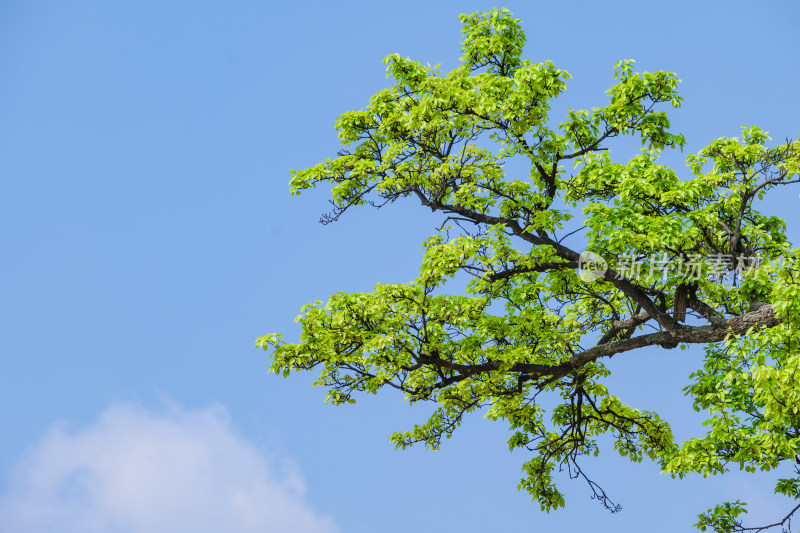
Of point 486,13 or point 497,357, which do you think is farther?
point 486,13

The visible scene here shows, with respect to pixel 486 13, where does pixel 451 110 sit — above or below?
below

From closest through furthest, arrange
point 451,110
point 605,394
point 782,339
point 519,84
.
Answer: point 782,339 → point 519,84 → point 451,110 → point 605,394

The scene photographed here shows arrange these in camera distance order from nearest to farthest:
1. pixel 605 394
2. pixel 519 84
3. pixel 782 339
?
pixel 782 339 < pixel 519 84 < pixel 605 394

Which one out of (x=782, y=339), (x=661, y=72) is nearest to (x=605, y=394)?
(x=782, y=339)

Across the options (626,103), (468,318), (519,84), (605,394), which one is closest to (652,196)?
(626,103)

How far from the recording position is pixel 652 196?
496 inches

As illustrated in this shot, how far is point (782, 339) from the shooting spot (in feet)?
36.7

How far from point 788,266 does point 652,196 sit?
7.05ft

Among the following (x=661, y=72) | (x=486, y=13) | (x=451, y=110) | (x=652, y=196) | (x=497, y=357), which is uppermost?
(x=486, y=13)

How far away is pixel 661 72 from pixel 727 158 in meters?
2.10

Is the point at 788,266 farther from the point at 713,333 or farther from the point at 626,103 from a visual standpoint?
the point at 626,103

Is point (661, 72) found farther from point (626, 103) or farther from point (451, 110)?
point (451, 110)

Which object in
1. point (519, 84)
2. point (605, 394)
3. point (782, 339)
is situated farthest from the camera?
point (605, 394)

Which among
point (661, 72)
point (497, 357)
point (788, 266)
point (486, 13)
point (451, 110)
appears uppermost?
point (486, 13)
